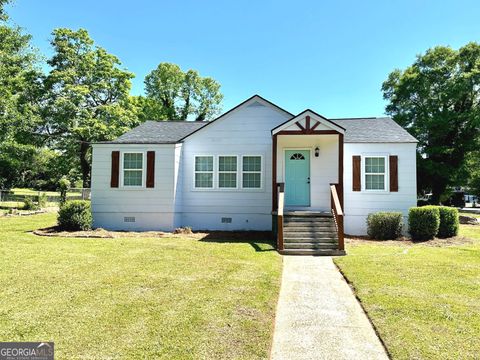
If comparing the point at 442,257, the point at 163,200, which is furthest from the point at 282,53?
the point at 442,257

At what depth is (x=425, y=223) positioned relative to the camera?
35.5 ft

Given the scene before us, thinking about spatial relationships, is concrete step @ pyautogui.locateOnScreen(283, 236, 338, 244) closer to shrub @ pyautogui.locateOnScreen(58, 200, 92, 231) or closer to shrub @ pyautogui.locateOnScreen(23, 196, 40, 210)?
shrub @ pyautogui.locateOnScreen(58, 200, 92, 231)

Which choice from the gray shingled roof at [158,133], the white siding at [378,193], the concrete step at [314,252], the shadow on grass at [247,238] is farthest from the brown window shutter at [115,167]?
the white siding at [378,193]

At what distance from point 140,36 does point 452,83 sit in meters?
22.8

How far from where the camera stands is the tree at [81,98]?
2406 centimetres

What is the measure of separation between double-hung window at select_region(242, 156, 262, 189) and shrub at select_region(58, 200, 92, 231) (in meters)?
6.28

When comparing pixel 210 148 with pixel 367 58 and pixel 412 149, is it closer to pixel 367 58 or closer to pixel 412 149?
pixel 412 149

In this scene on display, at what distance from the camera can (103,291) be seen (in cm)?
495

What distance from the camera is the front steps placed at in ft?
29.3

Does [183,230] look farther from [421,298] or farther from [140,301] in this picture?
[421,298]

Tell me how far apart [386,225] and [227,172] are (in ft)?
21.3

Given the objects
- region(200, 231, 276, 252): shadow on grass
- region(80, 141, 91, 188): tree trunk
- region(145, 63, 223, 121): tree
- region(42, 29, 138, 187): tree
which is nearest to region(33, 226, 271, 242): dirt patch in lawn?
region(200, 231, 276, 252): shadow on grass

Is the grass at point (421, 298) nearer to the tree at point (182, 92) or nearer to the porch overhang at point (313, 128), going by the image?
the porch overhang at point (313, 128)
